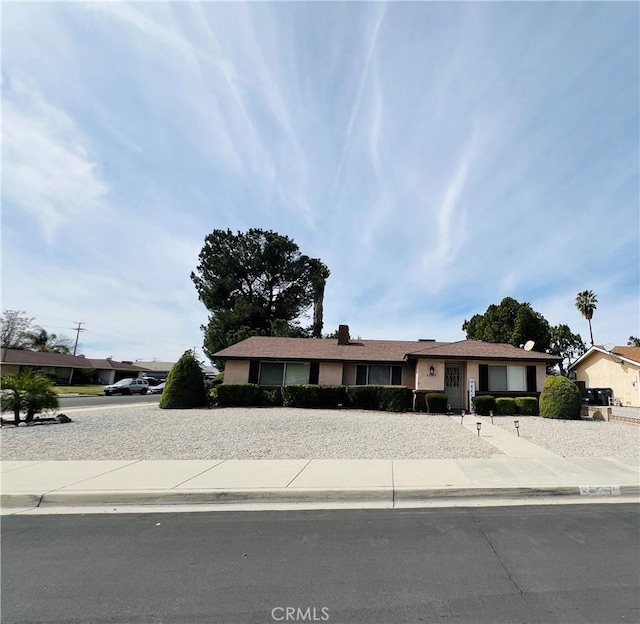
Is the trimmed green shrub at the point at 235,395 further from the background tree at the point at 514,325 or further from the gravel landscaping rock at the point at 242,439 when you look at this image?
the background tree at the point at 514,325

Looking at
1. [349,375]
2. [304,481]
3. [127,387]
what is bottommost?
[304,481]

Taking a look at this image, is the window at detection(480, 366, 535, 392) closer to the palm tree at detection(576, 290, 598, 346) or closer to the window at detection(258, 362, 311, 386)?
the window at detection(258, 362, 311, 386)

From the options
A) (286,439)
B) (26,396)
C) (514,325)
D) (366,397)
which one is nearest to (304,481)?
(286,439)

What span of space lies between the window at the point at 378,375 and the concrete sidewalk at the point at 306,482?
46.3ft

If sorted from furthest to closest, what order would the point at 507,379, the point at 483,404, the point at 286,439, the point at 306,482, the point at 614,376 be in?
1. the point at 614,376
2. the point at 507,379
3. the point at 483,404
4. the point at 286,439
5. the point at 306,482

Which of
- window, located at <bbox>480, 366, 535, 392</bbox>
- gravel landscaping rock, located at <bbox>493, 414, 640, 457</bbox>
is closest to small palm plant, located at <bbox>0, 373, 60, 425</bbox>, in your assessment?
gravel landscaping rock, located at <bbox>493, 414, 640, 457</bbox>

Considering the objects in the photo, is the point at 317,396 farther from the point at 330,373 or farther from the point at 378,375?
the point at 378,375

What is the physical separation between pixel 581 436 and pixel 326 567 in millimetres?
11016

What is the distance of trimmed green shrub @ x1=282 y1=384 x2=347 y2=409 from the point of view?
20.1 metres

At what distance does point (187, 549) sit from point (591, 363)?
35637 mm

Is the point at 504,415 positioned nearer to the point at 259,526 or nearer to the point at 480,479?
the point at 480,479

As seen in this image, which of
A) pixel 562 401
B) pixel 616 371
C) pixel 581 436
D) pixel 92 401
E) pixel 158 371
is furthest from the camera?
pixel 158 371

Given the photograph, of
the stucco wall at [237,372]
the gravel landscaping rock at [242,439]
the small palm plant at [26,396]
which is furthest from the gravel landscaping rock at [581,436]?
the small palm plant at [26,396]

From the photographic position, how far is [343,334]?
25688 millimetres
